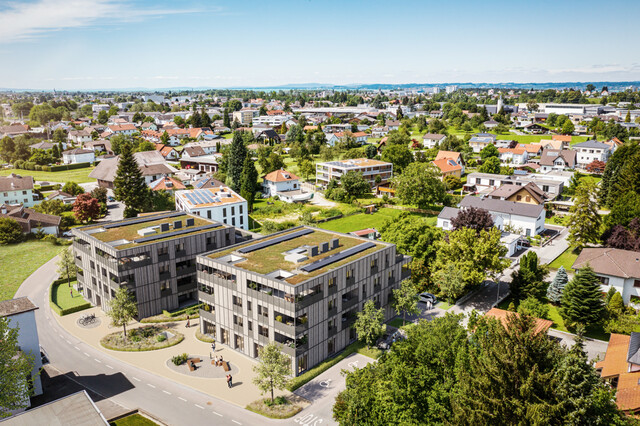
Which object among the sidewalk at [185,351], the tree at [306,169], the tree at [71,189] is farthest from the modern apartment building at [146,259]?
the tree at [306,169]

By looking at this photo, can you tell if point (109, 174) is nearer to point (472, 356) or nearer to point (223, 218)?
point (223, 218)

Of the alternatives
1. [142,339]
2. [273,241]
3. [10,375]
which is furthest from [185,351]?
[10,375]

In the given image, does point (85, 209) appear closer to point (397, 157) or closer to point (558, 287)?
point (397, 157)

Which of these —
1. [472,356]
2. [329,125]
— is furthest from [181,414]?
[329,125]

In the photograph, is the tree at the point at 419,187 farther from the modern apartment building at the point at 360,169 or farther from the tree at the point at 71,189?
the tree at the point at 71,189

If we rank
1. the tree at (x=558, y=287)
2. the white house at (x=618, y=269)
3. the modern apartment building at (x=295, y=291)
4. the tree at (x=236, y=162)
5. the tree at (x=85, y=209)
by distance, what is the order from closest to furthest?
the modern apartment building at (x=295, y=291) → the white house at (x=618, y=269) → the tree at (x=558, y=287) → the tree at (x=85, y=209) → the tree at (x=236, y=162)

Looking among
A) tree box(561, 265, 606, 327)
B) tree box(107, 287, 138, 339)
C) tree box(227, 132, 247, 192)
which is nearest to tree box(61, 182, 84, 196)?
tree box(227, 132, 247, 192)

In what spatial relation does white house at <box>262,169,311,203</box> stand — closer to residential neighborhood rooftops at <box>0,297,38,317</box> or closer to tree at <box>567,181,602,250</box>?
tree at <box>567,181,602,250</box>
